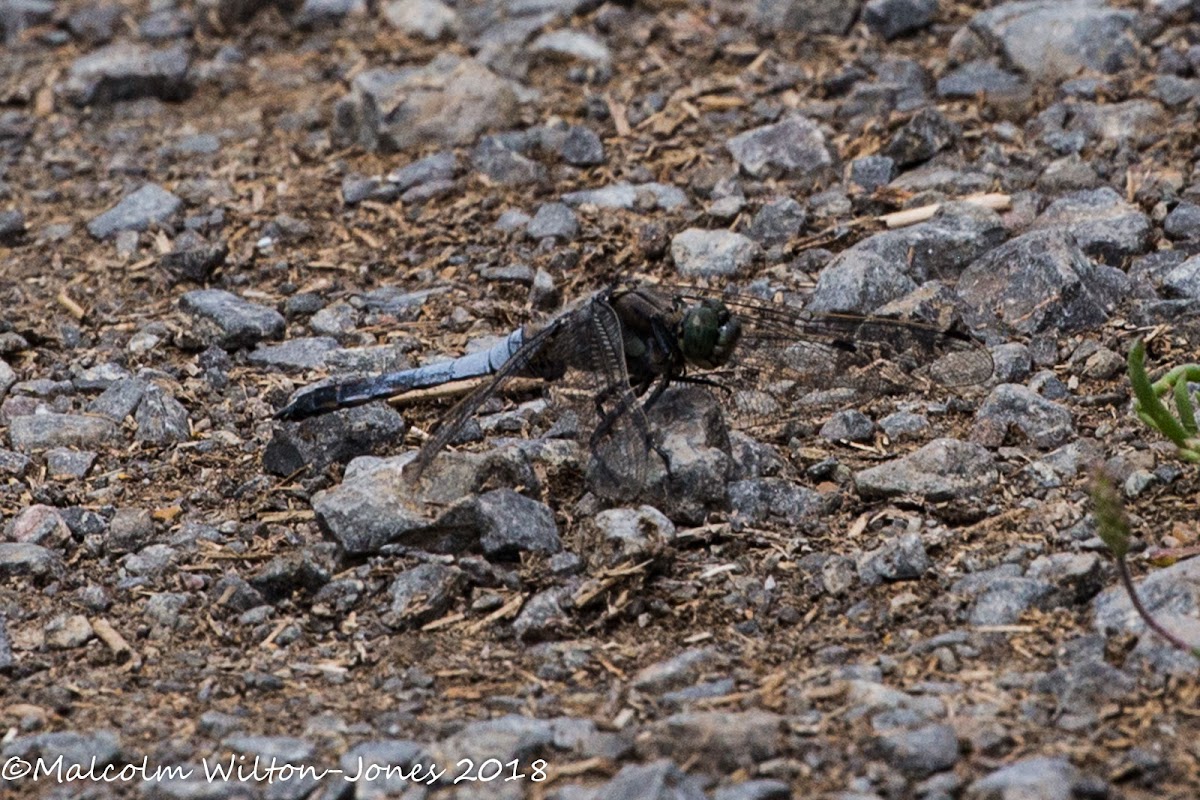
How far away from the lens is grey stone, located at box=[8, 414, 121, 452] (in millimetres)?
5430

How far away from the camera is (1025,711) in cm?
360

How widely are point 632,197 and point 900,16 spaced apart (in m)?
1.94

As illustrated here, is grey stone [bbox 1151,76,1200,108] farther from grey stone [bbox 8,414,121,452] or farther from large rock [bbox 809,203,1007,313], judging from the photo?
grey stone [bbox 8,414,121,452]

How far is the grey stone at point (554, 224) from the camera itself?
6609 mm

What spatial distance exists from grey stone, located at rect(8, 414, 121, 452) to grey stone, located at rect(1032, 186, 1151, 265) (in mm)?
3546

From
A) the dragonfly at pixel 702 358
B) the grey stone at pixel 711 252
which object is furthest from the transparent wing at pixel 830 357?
the grey stone at pixel 711 252

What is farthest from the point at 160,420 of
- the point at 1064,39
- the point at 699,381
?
the point at 1064,39

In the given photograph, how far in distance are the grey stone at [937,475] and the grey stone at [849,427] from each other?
0.28 metres

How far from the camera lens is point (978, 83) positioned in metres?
7.24

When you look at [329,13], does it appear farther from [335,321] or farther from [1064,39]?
[1064,39]

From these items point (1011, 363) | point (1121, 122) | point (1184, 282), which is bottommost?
point (1011, 363)

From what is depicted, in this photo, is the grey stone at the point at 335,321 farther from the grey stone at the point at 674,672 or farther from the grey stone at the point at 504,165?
the grey stone at the point at 674,672

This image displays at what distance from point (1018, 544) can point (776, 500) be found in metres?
0.75

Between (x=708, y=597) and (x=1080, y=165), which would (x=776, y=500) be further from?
(x=1080, y=165)
